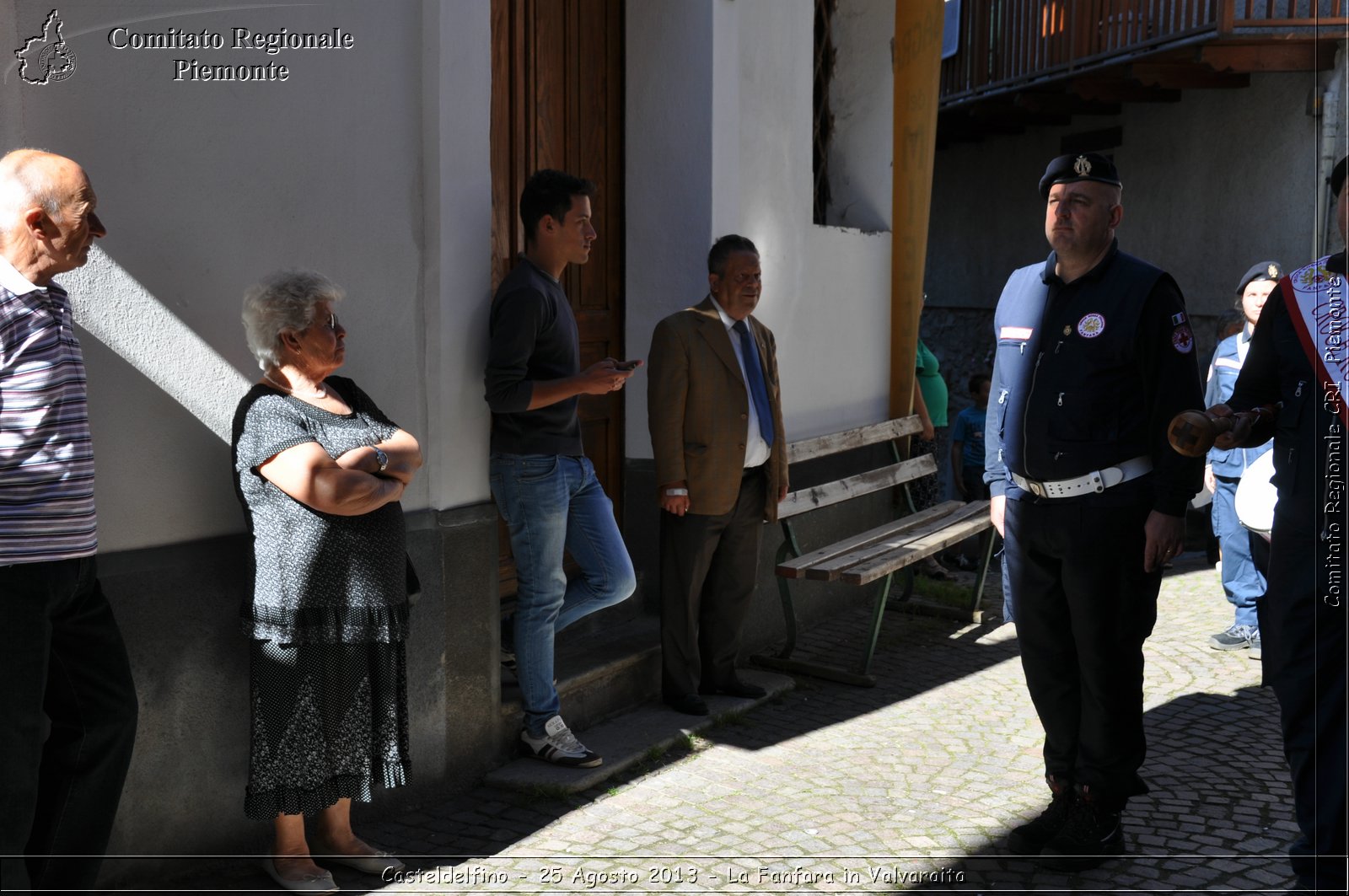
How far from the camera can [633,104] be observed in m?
5.96

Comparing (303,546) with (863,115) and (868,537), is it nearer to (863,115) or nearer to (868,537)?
(868,537)

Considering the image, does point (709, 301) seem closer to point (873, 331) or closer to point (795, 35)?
point (795, 35)

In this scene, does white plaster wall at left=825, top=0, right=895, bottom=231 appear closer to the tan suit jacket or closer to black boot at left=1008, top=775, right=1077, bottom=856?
the tan suit jacket

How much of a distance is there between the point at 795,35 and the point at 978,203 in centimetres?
1066

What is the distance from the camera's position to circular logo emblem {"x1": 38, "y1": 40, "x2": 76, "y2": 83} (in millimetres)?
3230

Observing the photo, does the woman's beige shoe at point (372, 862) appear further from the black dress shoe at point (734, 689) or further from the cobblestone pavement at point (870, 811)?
the black dress shoe at point (734, 689)

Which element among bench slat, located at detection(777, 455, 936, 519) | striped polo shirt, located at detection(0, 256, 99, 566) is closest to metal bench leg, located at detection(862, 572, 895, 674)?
bench slat, located at detection(777, 455, 936, 519)

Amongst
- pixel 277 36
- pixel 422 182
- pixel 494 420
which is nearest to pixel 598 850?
pixel 494 420

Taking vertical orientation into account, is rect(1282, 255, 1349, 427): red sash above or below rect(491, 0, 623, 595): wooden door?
below

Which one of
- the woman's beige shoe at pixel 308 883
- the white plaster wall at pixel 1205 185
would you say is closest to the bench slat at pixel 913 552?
the woman's beige shoe at pixel 308 883

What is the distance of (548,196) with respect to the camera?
458cm

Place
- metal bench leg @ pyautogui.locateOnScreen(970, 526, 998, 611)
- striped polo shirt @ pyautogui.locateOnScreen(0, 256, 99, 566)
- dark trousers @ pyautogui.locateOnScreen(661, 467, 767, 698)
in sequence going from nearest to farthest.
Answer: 1. striped polo shirt @ pyautogui.locateOnScreen(0, 256, 99, 566)
2. dark trousers @ pyautogui.locateOnScreen(661, 467, 767, 698)
3. metal bench leg @ pyautogui.locateOnScreen(970, 526, 998, 611)

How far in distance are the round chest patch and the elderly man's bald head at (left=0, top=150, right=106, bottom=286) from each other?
2.78 meters

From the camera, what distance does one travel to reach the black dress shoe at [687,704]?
5.26 m
